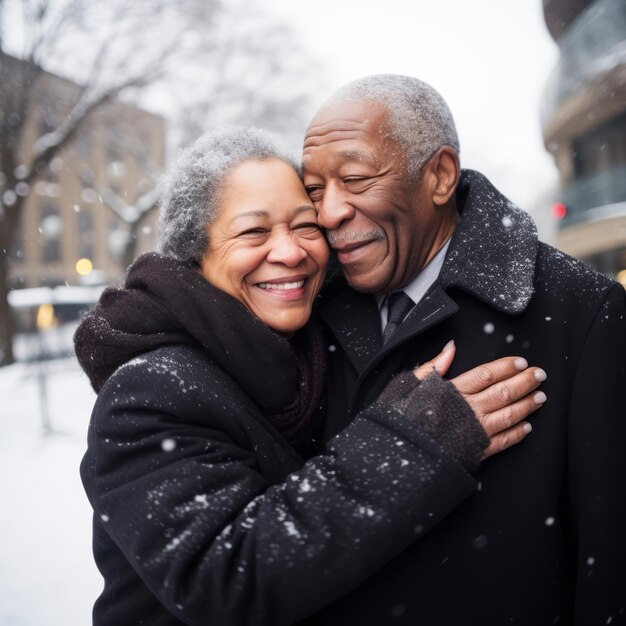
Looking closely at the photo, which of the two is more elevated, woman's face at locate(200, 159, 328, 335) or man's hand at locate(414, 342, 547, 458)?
woman's face at locate(200, 159, 328, 335)

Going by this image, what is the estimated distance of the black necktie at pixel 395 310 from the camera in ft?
7.24

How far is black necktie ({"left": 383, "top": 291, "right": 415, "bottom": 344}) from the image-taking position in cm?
221

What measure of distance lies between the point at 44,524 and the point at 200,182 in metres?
5.19

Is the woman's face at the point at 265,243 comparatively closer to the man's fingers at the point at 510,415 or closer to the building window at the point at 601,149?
the man's fingers at the point at 510,415

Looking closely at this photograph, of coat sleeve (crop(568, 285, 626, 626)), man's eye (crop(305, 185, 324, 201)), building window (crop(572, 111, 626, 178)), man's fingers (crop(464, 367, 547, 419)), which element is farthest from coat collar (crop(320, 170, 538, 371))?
building window (crop(572, 111, 626, 178))

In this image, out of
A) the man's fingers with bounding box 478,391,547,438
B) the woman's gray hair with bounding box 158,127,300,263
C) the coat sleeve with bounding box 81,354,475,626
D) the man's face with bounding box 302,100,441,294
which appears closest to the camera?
the coat sleeve with bounding box 81,354,475,626

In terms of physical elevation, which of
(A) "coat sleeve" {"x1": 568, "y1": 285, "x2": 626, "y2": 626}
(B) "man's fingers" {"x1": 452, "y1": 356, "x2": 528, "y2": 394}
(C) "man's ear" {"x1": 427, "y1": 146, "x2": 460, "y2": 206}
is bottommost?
(A) "coat sleeve" {"x1": 568, "y1": 285, "x2": 626, "y2": 626}

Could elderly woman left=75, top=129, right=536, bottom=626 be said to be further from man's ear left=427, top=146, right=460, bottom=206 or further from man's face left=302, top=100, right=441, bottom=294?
man's ear left=427, top=146, right=460, bottom=206

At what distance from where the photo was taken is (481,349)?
1.95 metres

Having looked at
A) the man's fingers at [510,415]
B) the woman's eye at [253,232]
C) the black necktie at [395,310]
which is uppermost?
the woman's eye at [253,232]

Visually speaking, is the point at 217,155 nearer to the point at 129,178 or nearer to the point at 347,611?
the point at 347,611

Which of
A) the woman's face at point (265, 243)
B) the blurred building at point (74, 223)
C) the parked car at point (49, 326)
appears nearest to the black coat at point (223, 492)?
the woman's face at point (265, 243)

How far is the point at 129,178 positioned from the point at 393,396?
45.6 meters

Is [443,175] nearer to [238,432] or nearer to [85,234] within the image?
[238,432]
